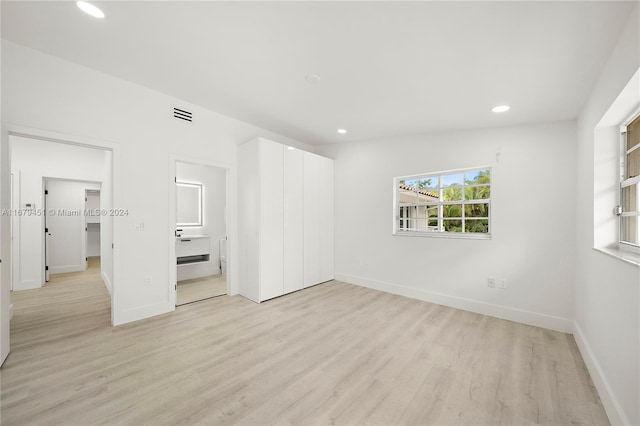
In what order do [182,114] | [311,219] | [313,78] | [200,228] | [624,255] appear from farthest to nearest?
[200,228], [311,219], [182,114], [313,78], [624,255]

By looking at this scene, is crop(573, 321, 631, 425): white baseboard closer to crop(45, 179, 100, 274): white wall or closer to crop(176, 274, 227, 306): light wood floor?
crop(176, 274, 227, 306): light wood floor

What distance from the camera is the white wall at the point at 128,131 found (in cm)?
235

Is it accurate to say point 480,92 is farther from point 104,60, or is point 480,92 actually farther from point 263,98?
point 104,60

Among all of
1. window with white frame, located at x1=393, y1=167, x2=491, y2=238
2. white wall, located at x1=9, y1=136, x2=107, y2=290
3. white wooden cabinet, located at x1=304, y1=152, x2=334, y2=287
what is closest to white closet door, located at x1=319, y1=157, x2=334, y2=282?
white wooden cabinet, located at x1=304, y1=152, x2=334, y2=287

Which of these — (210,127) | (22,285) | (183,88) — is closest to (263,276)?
(210,127)

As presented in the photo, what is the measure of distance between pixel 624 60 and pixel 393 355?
2.76 metres

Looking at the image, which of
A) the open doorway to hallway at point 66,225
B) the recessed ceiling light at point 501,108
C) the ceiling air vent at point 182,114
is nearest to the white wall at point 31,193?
the open doorway to hallway at point 66,225

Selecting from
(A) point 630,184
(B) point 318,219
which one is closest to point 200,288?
(B) point 318,219

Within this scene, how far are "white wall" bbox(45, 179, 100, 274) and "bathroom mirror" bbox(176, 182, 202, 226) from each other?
8.37ft

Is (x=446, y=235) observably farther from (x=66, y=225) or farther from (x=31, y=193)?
(x=66, y=225)

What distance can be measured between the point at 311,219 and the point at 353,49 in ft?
9.76

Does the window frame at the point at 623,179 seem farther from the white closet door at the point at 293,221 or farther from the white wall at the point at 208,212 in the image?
the white wall at the point at 208,212

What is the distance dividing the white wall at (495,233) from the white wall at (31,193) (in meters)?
5.91

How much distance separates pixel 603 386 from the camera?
176 centimetres
